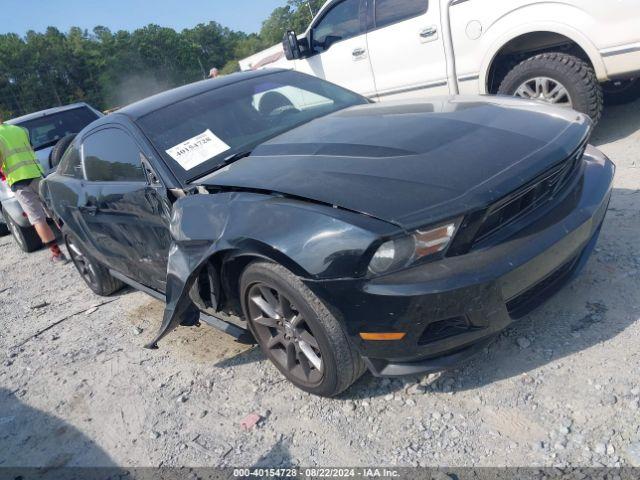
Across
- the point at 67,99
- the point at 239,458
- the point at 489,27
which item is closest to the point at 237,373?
the point at 239,458

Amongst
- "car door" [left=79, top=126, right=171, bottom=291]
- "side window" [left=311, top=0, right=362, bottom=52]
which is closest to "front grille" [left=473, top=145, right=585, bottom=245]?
"car door" [left=79, top=126, right=171, bottom=291]

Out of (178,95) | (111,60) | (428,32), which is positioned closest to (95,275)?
(178,95)

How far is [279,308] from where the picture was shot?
2436mm

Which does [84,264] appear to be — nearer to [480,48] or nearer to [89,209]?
[89,209]

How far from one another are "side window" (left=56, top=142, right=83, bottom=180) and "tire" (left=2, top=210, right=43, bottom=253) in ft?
9.89

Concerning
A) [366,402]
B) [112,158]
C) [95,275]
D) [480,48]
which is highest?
[112,158]

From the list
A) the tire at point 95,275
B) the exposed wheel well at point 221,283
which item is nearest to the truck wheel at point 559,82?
the exposed wheel well at point 221,283

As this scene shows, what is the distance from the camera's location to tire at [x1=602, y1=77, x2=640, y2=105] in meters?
5.02

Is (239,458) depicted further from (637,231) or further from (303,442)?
(637,231)

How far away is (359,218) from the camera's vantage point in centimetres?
200

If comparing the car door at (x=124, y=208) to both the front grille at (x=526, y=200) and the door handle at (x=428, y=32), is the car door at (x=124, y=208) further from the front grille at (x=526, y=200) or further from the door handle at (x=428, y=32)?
the door handle at (x=428, y=32)

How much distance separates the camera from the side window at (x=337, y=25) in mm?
5727

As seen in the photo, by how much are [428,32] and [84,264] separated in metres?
4.00

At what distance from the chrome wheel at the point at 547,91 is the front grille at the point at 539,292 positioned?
2.50m
